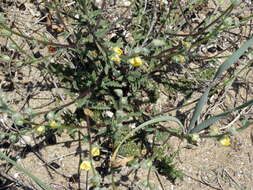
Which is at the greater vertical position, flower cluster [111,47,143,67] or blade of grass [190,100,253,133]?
flower cluster [111,47,143,67]

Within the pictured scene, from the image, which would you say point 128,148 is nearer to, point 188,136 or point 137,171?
point 137,171

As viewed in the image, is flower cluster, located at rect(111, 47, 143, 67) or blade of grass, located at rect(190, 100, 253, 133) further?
flower cluster, located at rect(111, 47, 143, 67)

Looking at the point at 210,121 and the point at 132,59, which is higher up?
the point at 132,59

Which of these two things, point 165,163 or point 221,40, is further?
point 221,40

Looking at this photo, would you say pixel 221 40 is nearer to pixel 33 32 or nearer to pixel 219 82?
pixel 219 82

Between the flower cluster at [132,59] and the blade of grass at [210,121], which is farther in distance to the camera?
the flower cluster at [132,59]

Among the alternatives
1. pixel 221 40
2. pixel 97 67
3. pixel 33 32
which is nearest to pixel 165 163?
pixel 97 67

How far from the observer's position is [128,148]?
2.74 metres

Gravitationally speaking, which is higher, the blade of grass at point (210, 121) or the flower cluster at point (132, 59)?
the flower cluster at point (132, 59)

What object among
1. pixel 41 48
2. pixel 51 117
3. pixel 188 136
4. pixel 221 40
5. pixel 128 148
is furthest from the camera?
pixel 221 40

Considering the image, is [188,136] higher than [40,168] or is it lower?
higher

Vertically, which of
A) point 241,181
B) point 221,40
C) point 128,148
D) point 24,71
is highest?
point 221,40

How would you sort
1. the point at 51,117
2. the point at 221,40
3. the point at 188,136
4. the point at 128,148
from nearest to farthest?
the point at 51,117
the point at 188,136
the point at 128,148
the point at 221,40

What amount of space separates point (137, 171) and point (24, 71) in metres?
1.20
